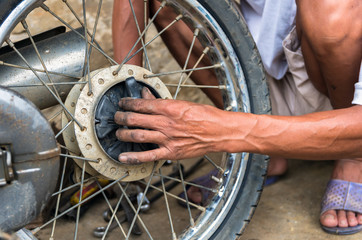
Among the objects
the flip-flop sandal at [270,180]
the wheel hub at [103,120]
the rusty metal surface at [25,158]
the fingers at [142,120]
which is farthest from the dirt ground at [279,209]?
the rusty metal surface at [25,158]

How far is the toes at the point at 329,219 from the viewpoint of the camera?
139 cm

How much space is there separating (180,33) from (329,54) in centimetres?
44

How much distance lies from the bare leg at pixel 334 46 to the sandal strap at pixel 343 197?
0.02m

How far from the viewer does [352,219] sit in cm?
139

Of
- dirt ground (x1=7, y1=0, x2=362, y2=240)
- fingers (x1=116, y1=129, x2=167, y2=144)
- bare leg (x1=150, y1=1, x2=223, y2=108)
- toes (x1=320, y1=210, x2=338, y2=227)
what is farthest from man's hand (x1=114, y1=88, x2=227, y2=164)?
toes (x1=320, y1=210, x2=338, y2=227)

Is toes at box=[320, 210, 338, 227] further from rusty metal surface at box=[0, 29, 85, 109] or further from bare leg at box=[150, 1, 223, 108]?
rusty metal surface at box=[0, 29, 85, 109]

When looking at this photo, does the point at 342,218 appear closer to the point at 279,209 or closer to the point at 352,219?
the point at 352,219

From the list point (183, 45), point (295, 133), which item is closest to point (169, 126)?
point (295, 133)

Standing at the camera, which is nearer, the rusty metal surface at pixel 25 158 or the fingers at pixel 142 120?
the rusty metal surface at pixel 25 158

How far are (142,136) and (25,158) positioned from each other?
24cm

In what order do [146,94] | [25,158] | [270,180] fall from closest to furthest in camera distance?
[25,158] → [146,94] → [270,180]

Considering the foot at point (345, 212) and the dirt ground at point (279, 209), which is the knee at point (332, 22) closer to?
the foot at point (345, 212)

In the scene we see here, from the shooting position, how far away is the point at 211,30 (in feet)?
3.93

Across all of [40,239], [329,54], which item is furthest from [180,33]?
[40,239]
